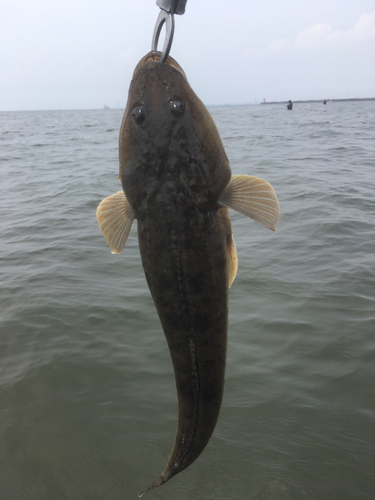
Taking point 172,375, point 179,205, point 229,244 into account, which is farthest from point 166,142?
point 172,375

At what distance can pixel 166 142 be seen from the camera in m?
1.75

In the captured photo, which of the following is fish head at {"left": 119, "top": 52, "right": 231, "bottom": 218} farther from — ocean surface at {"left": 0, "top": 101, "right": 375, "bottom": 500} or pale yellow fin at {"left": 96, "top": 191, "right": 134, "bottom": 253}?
ocean surface at {"left": 0, "top": 101, "right": 375, "bottom": 500}

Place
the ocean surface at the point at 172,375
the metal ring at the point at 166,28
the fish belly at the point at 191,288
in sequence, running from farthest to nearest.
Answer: the ocean surface at the point at 172,375 → the fish belly at the point at 191,288 → the metal ring at the point at 166,28

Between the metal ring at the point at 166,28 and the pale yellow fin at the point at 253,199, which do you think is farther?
the pale yellow fin at the point at 253,199

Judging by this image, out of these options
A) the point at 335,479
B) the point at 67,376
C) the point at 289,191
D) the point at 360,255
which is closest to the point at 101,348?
the point at 67,376

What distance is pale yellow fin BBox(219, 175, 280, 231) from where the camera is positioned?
5.80 ft

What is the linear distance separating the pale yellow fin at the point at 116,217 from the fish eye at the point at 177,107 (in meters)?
0.49

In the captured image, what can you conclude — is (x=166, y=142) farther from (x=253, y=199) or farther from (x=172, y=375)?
(x=172, y=375)

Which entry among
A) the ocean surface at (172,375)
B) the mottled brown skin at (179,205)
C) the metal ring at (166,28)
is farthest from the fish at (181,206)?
the ocean surface at (172,375)

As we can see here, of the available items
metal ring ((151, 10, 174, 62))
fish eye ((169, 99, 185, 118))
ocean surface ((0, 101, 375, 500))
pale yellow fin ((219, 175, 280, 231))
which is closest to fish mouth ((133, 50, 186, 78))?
fish eye ((169, 99, 185, 118))

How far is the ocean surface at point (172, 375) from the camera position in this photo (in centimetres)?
304

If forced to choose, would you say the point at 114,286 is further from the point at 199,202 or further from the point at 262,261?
the point at 199,202

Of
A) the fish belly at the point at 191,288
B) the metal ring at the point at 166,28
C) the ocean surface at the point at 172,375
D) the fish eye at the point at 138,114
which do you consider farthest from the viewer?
the ocean surface at the point at 172,375

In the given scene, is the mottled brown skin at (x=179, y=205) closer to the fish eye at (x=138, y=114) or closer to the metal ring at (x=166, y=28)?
the fish eye at (x=138, y=114)
